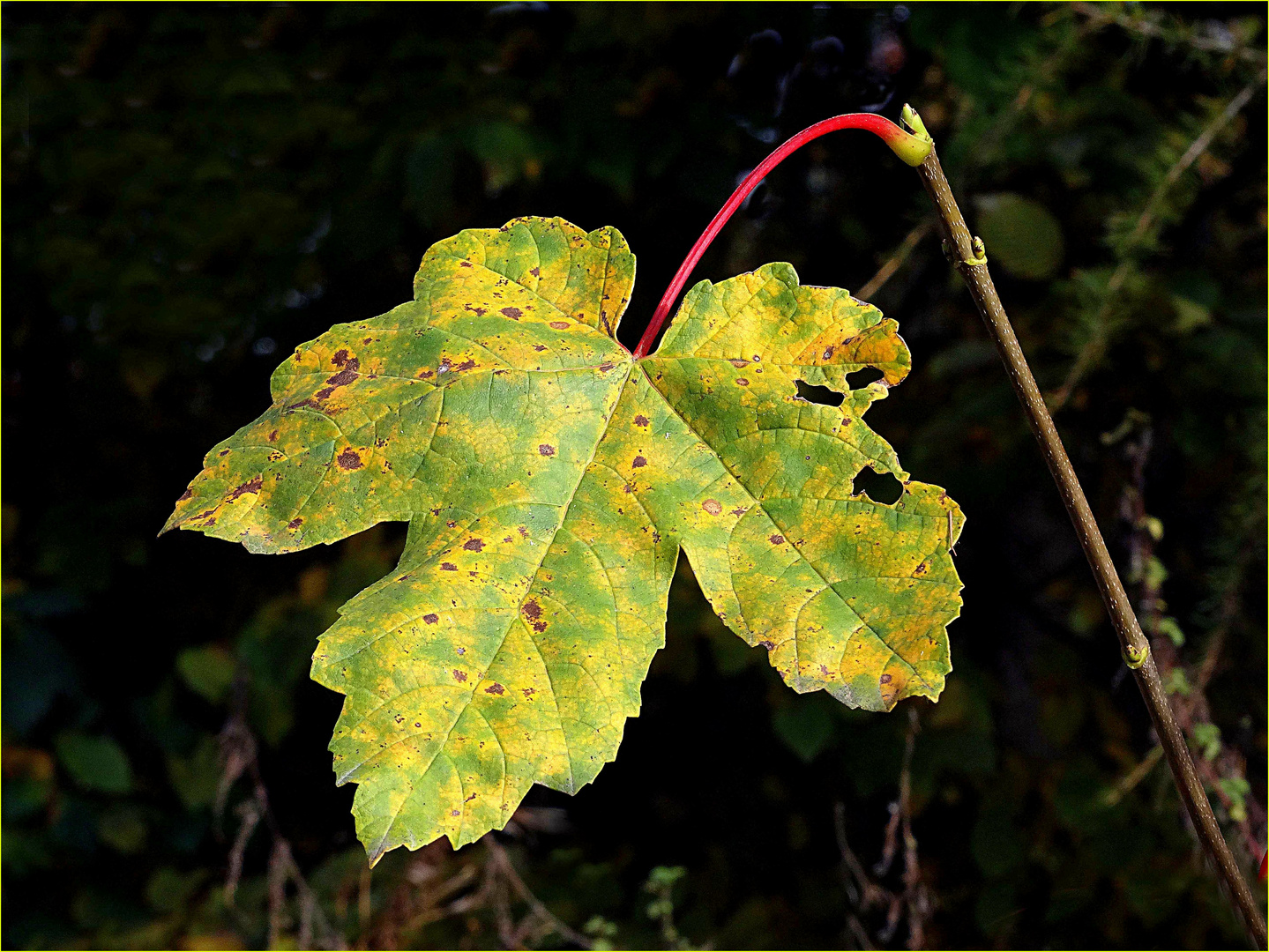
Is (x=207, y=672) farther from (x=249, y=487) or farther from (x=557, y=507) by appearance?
(x=557, y=507)

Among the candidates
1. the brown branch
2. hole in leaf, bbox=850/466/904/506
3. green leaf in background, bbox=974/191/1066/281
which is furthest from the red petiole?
green leaf in background, bbox=974/191/1066/281

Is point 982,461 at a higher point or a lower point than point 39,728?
higher

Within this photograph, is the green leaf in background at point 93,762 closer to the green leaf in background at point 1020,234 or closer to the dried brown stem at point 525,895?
the dried brown stem at point 525,895

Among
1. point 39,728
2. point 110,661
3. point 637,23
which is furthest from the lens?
point 110,661

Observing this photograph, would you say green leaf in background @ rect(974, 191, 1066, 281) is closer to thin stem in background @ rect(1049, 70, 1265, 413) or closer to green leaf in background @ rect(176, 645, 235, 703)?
thin stem in background @ rect(1049, 70, 1265, 413)

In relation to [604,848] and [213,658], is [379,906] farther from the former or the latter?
[213,658]

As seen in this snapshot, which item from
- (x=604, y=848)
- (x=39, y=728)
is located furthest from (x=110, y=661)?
(x=604, y=848)
